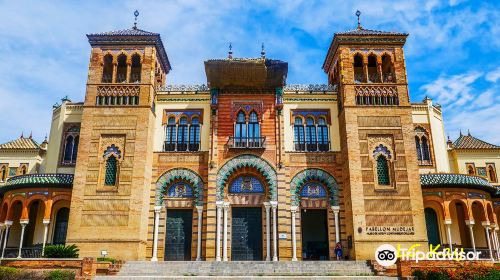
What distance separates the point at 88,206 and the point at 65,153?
18.1 feet

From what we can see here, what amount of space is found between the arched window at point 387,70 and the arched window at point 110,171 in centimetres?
1486

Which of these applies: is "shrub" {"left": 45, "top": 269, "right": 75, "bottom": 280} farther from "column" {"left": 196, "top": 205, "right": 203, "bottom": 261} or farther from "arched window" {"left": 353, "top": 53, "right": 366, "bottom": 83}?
"arched window" {"left": 353, "top": 53, "right": 366, "bottom": 83}

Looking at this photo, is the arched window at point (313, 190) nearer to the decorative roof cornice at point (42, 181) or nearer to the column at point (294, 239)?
the column at point (294, 239)

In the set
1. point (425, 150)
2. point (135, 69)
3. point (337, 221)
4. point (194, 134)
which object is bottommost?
point (337, 221)

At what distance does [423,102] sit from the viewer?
25609mm

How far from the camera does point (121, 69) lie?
80.0 feet

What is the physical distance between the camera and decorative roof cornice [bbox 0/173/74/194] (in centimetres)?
2089

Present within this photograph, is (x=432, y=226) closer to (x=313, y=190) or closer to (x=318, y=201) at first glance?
(x=318, y=201)

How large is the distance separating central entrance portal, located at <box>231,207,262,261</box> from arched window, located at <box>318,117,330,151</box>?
472 cm

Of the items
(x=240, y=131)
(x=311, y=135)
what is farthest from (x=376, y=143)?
(x=240, y=131)

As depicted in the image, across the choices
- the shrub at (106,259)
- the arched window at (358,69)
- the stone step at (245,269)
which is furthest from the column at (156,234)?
the arched window at (358,69)

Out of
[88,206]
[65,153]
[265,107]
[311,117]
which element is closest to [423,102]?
[311,117]

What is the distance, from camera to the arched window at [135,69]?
924 inches

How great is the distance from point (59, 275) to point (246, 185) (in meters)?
9.97
